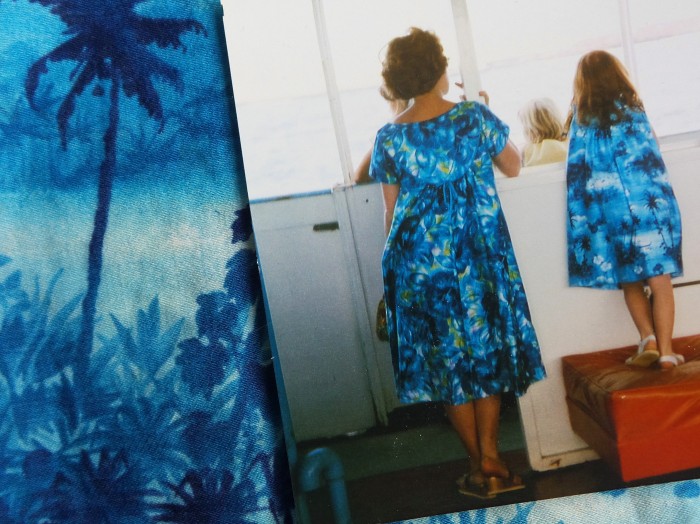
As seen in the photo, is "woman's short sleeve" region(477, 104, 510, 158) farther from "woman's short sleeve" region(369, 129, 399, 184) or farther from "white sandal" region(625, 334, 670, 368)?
"white sandal" region(625, 334, 670, 368)

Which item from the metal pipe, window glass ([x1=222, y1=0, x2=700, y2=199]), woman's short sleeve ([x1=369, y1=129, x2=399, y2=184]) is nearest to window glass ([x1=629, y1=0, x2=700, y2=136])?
window glass ([x1=222, y1=0, x2=700, y2=199])

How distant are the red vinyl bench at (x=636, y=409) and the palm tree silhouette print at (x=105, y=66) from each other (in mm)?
535

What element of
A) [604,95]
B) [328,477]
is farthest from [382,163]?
[328,477]

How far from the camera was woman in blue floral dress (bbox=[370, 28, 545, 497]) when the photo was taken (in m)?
0.60

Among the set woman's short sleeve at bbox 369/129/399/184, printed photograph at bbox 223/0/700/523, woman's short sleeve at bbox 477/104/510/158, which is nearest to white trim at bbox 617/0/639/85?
printed photograph at bbox 223/0/700/523

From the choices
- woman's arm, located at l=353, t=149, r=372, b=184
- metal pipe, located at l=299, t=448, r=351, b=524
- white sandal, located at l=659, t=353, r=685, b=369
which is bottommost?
metal pipe, located at l=299, t=448, r=351, b=524

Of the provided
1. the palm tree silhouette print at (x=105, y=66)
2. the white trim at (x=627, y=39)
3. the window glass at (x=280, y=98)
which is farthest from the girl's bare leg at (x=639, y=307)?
the palm tree silhouette print at (x=105, y=66)

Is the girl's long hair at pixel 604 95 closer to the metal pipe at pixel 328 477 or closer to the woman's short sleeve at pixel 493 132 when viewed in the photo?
the woman's short sleeve at pixel 493 132

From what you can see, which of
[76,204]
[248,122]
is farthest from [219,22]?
[76,204]

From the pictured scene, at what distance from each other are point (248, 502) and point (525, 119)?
52cm

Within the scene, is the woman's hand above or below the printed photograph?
above

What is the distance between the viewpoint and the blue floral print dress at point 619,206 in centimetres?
58

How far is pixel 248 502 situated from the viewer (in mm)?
650

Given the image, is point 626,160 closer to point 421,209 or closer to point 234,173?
point 421,209
